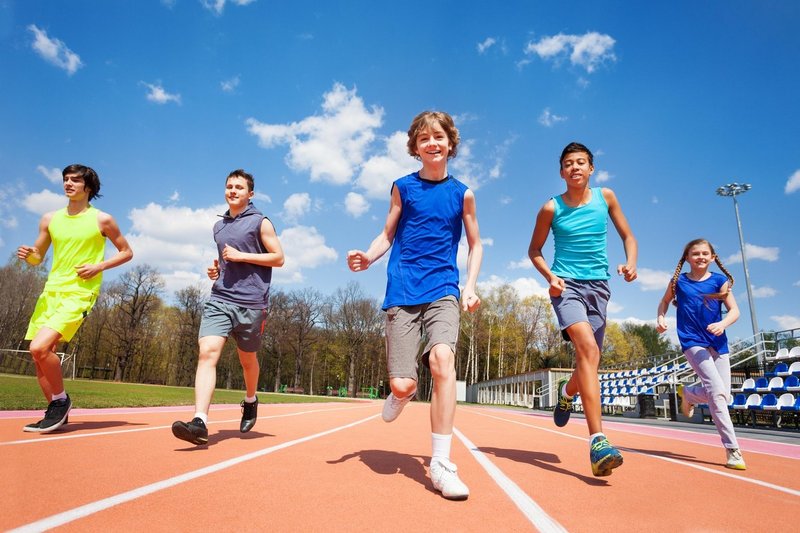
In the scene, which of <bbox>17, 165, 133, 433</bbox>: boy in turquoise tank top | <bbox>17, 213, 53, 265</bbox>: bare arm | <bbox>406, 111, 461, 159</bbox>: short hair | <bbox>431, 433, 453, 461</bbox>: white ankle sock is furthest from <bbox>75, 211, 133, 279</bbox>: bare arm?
<bbox>431, 433, 453, 461</bbox>: white ankle sock

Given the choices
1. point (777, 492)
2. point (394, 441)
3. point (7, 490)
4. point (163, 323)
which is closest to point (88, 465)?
point (7, 490)

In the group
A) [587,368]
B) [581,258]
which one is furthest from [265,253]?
[587,368]

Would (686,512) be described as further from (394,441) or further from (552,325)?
(552,325)

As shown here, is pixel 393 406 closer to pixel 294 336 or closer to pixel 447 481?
pixel 447 481

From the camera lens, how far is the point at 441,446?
2.88m

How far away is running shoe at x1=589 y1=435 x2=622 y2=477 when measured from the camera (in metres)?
3.19

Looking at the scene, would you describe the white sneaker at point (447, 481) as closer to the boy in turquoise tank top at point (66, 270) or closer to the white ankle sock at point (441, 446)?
the white ankle sock at point (441, 446)

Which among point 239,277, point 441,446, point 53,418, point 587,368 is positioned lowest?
point 53,418

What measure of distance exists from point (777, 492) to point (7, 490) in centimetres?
459

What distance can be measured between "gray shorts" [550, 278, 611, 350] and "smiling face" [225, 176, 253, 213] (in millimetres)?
3161

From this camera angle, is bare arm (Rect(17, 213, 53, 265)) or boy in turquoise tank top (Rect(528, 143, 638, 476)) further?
bare arm (Rect(17, 213, 53, 265))

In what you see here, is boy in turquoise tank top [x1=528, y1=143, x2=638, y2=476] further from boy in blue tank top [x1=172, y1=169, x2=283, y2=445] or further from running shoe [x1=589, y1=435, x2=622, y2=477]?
boy in blue tank top [x1=172, y1=169, x2=283, y2=445]

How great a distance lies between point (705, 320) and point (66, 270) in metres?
6.56

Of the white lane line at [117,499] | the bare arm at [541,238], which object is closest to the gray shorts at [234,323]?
the white lane line at [117,499]
